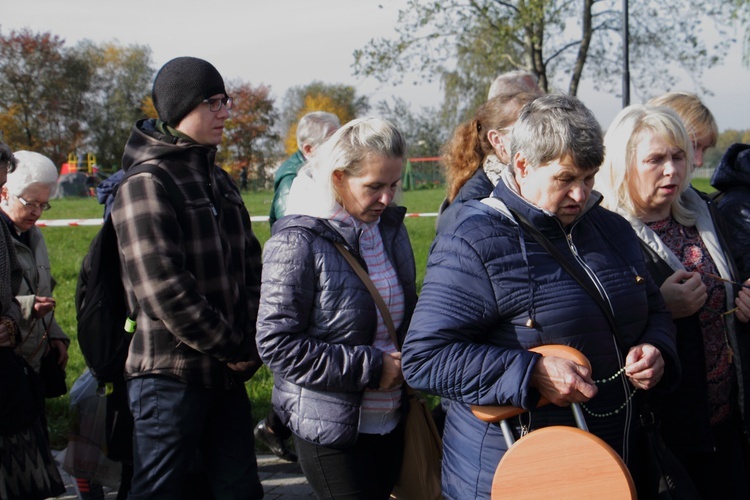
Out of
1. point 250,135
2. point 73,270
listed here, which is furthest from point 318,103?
point 73,270

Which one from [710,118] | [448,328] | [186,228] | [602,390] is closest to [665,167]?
[710,118]

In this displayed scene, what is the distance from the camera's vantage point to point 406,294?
3088 mm

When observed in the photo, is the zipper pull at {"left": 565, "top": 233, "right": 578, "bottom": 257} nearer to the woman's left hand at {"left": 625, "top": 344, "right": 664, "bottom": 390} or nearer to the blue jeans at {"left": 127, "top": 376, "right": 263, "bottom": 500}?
the woman's left hand at {"left": 625, "top": 344, "right": 664, "bottom": 390}

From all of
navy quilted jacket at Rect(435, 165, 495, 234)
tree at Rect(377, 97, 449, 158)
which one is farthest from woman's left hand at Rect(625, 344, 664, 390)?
tree at Rect(377, 97, 449, 158)

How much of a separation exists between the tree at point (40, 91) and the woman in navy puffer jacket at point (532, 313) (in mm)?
49042

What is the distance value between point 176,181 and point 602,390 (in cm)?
177

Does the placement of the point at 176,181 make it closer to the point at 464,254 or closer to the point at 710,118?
the point at 464,254

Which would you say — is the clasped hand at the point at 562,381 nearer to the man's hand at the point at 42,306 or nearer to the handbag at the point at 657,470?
the handbag at the point at 657,470

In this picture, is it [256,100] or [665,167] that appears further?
[256,100]

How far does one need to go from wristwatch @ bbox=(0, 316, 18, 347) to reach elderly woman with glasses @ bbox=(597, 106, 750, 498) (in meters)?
2.45

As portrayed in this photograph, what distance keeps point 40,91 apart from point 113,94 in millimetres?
7489

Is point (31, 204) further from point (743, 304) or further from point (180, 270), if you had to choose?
point (743, 304)

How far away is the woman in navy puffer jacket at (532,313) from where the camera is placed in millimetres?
2293

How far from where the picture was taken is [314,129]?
5.94m
